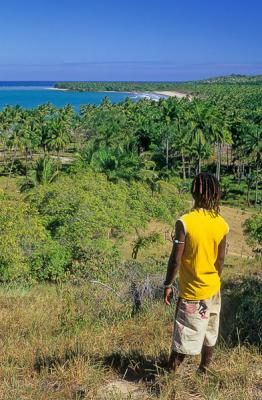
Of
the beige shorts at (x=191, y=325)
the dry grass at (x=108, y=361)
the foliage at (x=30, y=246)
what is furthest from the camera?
the foliage at (x=30, y=246)

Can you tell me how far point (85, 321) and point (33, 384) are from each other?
1.76m

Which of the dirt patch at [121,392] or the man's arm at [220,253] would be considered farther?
the man's arm at [220,253]

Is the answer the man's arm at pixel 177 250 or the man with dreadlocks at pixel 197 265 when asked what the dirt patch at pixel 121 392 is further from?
the man's arm at pixel 177 250

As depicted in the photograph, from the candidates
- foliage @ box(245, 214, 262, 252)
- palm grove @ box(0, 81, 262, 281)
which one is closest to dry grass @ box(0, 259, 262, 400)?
palm grove @ box(0, 81, 262, 281)

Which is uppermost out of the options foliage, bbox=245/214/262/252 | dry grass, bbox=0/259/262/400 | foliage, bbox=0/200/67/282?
dry grass, bbox=0/259/262/400

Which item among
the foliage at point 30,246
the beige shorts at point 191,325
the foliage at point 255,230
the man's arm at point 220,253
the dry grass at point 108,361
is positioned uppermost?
the man's arm at point 220,253

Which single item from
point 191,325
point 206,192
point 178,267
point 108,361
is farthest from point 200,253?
point 108,361

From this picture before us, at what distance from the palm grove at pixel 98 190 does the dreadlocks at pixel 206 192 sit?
5.11 meters

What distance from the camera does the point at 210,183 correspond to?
13.4ft

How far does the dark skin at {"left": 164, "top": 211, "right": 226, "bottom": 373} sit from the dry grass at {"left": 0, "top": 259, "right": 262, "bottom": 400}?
97 millimetres

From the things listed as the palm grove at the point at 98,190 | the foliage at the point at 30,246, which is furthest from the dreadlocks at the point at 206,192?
the foliage at the point at 30,246

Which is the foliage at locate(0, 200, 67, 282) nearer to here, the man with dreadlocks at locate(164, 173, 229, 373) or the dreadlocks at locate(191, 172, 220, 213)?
the man with dreadlocks at locate(164, 173, 229, 373)

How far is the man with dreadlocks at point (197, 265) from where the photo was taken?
3969mm

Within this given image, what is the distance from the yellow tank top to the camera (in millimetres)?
3961
